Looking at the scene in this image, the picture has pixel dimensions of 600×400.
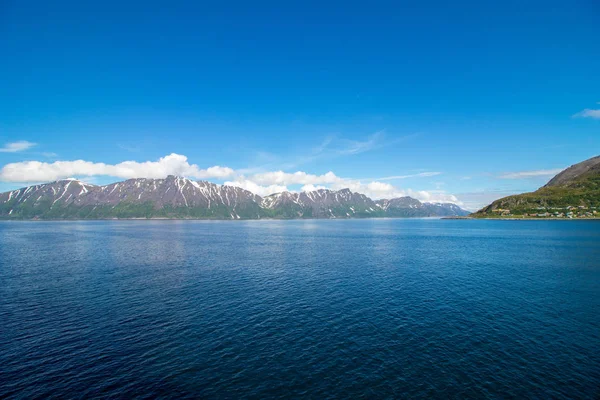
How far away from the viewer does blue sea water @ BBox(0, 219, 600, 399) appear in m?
28.3

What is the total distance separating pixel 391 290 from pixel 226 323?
113 ft

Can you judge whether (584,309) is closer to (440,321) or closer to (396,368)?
(440,321)

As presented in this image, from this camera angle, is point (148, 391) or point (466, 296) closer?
point (148, 391)

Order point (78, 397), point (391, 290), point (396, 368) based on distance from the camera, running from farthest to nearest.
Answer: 1. point (391, 290)
2. point (396, 368)
3. point (78, 397)

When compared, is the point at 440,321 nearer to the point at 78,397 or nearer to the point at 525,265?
the point at 78,397

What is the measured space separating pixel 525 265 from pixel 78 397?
10588 centimetres

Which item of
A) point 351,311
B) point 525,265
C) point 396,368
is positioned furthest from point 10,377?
point 525,265

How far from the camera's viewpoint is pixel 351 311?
48438mm

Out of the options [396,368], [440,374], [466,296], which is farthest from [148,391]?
[466,296]

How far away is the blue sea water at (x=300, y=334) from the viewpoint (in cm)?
2831

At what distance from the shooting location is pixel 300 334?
39.7 m

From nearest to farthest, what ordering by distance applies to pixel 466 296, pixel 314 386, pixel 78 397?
pixel 78 397
pixel 314 386
pixel 466 296

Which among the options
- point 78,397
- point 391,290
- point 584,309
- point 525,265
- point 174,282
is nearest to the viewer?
point 78,397

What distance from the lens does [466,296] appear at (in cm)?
5653
